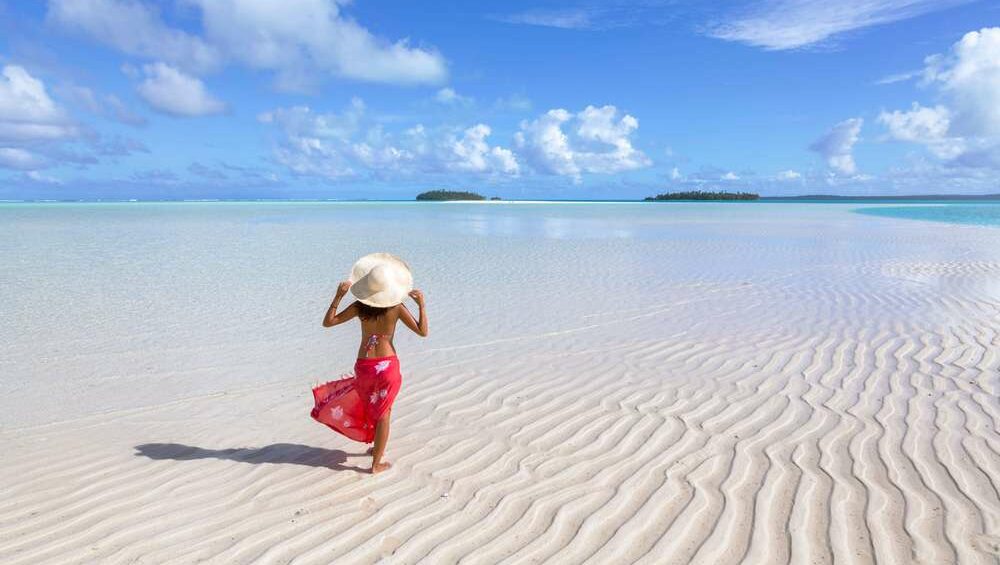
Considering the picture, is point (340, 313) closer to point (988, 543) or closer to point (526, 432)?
point (526, 432)

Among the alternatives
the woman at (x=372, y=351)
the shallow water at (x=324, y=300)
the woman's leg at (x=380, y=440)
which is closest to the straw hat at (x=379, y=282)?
the woman at (x=372, y=351)

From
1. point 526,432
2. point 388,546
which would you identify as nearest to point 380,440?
point 388,546

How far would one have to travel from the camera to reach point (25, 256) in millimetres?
19000

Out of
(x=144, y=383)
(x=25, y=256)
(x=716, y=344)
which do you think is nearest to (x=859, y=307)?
(x=716, y=344)

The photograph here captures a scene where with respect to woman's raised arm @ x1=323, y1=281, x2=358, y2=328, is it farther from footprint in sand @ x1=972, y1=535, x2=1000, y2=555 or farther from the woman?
footprint in sand @ x1=972, y1=535, x2=1000, y2=555

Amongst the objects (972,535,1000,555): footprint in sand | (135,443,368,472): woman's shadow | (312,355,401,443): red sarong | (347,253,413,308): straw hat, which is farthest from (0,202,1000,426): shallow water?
(972,535,1000,555): footprint in sand

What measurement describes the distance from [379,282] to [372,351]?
1.70 ft

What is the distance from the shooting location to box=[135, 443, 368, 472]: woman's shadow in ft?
15.9

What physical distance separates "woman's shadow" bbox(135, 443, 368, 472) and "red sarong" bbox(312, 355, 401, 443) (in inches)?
12.5

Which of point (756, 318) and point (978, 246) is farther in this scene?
point (978, 246)

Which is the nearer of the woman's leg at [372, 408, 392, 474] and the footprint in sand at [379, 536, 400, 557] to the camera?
the footprint in sand at [379, 536, 400, 557]

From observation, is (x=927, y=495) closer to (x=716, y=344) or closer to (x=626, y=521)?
(x=626, y=521)

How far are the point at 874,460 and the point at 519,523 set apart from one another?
267cm

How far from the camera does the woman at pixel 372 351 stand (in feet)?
13.9
